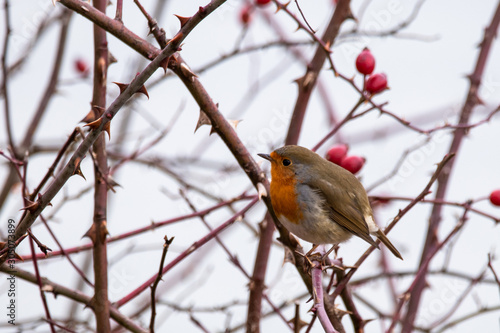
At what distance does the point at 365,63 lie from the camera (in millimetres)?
2453

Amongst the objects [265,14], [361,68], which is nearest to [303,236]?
[361,68]

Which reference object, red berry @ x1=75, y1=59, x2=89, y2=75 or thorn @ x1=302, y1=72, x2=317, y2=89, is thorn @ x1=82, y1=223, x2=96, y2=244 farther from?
red berry @ x1=75, y1=59, x2=89, y2=75

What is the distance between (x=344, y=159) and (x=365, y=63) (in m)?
0.44

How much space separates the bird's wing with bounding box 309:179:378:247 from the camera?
8.71ft

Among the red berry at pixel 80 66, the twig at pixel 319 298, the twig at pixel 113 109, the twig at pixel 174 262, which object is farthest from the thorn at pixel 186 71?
the red berry at pixel 80 66

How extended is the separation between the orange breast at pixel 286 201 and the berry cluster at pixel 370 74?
0.63 meters

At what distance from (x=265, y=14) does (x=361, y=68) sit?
215 cm

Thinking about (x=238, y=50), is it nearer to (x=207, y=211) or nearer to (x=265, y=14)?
(x=207, y=211)

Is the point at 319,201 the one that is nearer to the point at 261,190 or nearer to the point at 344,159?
the point at 344,159

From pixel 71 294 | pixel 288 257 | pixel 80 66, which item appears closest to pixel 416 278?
pixel 288 257

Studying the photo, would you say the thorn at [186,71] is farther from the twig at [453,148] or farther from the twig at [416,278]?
the twig at [453,148]

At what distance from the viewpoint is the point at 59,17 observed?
330 cm

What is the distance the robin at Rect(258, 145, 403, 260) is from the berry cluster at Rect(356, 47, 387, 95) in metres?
0.47

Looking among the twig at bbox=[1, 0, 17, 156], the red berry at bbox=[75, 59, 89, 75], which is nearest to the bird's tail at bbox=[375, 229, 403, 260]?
the twig at bbox=[1, 0, 17, 156]
